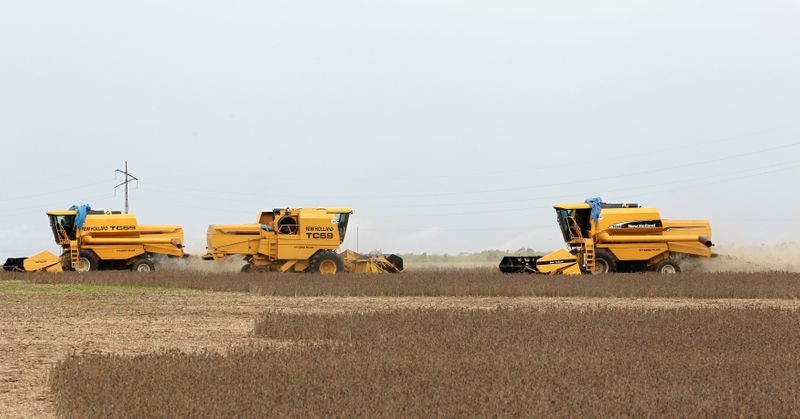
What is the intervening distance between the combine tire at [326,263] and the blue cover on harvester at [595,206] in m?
8.61

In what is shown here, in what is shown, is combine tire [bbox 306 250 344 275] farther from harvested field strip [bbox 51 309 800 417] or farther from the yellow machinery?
harvested field strip [bbox 51 309 800 417]

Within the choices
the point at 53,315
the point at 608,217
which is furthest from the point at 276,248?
the point at 53,315

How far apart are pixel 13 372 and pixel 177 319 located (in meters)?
6.14

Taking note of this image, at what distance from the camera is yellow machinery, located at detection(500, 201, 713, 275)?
32.8 metres

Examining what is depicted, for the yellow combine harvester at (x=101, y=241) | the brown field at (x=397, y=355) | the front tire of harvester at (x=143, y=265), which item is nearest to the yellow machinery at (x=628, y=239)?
the brown field at (x=397, y=355)

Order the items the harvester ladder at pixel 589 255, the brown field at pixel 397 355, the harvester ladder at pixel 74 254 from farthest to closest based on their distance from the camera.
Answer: the harvester ladder at pixel 74 254 < the harvester ladder at pixel 589 255 < the brown field at pixel 397 355

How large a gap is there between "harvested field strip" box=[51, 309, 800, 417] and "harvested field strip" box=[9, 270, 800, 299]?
8077mm

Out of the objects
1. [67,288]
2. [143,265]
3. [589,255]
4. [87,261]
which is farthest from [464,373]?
[87,261]

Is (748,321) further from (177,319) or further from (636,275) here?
(636,275)

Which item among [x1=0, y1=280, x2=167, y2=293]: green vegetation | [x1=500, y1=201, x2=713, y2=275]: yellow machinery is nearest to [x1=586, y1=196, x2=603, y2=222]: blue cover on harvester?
[x1=500, y1=201, x2=713, y2=275]: yellow machinery

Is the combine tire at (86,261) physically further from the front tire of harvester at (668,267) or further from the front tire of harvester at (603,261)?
the front tire of harvester at (668,267)

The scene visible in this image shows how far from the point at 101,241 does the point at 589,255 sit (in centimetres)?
1752

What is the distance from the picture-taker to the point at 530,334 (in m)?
13.9

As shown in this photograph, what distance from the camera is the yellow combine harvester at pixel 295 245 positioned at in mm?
33438
